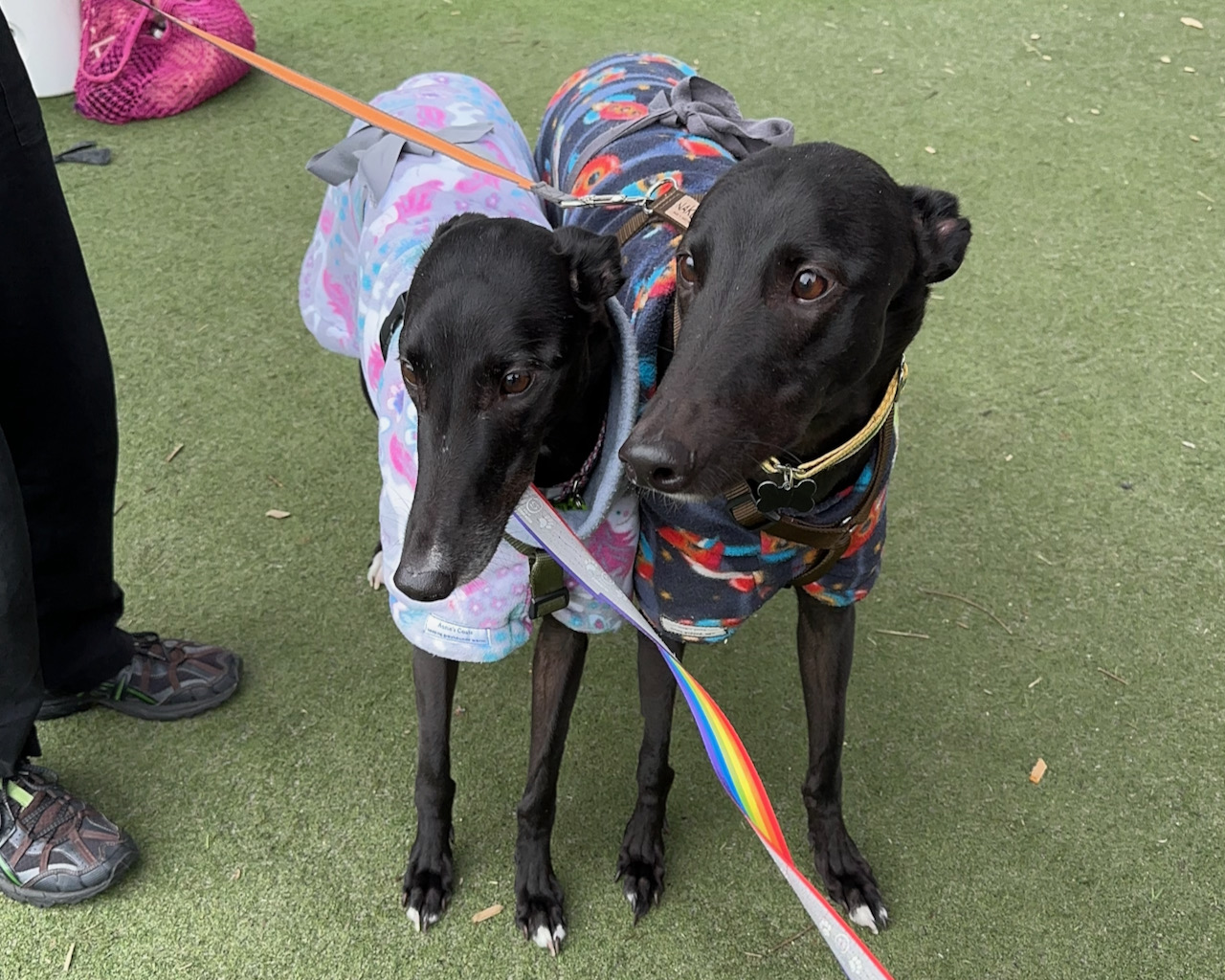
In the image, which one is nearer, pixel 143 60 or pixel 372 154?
pixel 372 154

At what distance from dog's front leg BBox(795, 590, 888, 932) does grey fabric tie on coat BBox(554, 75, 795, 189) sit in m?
1.14

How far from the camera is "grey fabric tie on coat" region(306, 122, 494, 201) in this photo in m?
2.36

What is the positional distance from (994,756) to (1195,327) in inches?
79.6

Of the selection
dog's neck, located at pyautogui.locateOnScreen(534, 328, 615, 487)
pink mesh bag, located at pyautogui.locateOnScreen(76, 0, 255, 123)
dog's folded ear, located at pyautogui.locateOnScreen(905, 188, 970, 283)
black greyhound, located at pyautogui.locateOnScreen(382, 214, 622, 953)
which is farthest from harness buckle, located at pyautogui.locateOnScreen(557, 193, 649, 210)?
pink mesh bag, located at pyautogui.locateOnScreen(76, 0, 255, 123)

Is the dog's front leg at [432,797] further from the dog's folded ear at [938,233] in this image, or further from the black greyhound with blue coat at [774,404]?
the dog's folded ear at [938,233]

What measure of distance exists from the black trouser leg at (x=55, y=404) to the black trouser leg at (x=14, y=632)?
32mm

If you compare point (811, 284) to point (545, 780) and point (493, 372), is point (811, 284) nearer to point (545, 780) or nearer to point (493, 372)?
point (493, 372)

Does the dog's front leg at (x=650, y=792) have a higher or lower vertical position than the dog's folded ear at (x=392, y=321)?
lower

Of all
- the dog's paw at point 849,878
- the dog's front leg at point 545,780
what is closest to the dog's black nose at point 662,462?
the dog's front leg at point 545,780

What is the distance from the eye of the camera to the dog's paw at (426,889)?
7.06 ft

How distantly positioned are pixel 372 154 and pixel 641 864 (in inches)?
66.8

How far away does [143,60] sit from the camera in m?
4.78

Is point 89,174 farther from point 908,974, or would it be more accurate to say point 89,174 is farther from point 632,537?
point 908,974

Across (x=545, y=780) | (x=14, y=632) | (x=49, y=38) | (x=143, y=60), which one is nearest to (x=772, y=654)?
(x=545, y=780)
